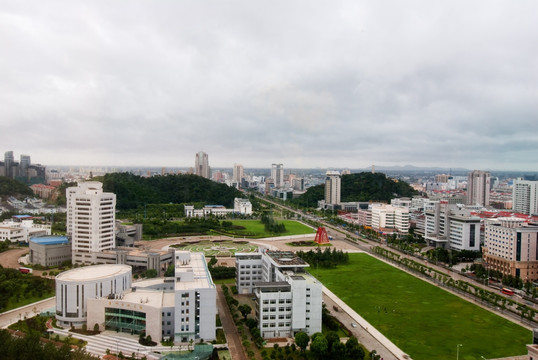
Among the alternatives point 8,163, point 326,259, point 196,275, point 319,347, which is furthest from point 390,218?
point 8,163

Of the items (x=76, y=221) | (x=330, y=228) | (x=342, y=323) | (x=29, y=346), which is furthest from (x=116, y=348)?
(x=330, y=228)

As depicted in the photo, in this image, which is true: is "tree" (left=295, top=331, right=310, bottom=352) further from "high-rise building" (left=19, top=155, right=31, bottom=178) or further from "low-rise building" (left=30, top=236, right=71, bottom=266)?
"high-rise building" (left=19, top=155, right=31, bottom=178)

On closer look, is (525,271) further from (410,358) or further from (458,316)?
(410,358)

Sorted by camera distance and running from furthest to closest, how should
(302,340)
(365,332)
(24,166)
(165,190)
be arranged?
(24,166) < (165,190) < (365,332) < (302,340)

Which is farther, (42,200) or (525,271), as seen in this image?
(42,200)

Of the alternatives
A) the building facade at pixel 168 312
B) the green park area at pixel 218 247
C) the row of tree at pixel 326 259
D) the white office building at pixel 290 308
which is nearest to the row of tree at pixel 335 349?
the white office building at pixel 290 308

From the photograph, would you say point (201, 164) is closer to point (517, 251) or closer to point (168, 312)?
point (517, 251)

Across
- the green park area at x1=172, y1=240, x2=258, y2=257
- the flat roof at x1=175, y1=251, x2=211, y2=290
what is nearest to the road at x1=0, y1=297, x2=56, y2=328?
the flat roof at x1=175, y1=251, x2=211, y2=290
